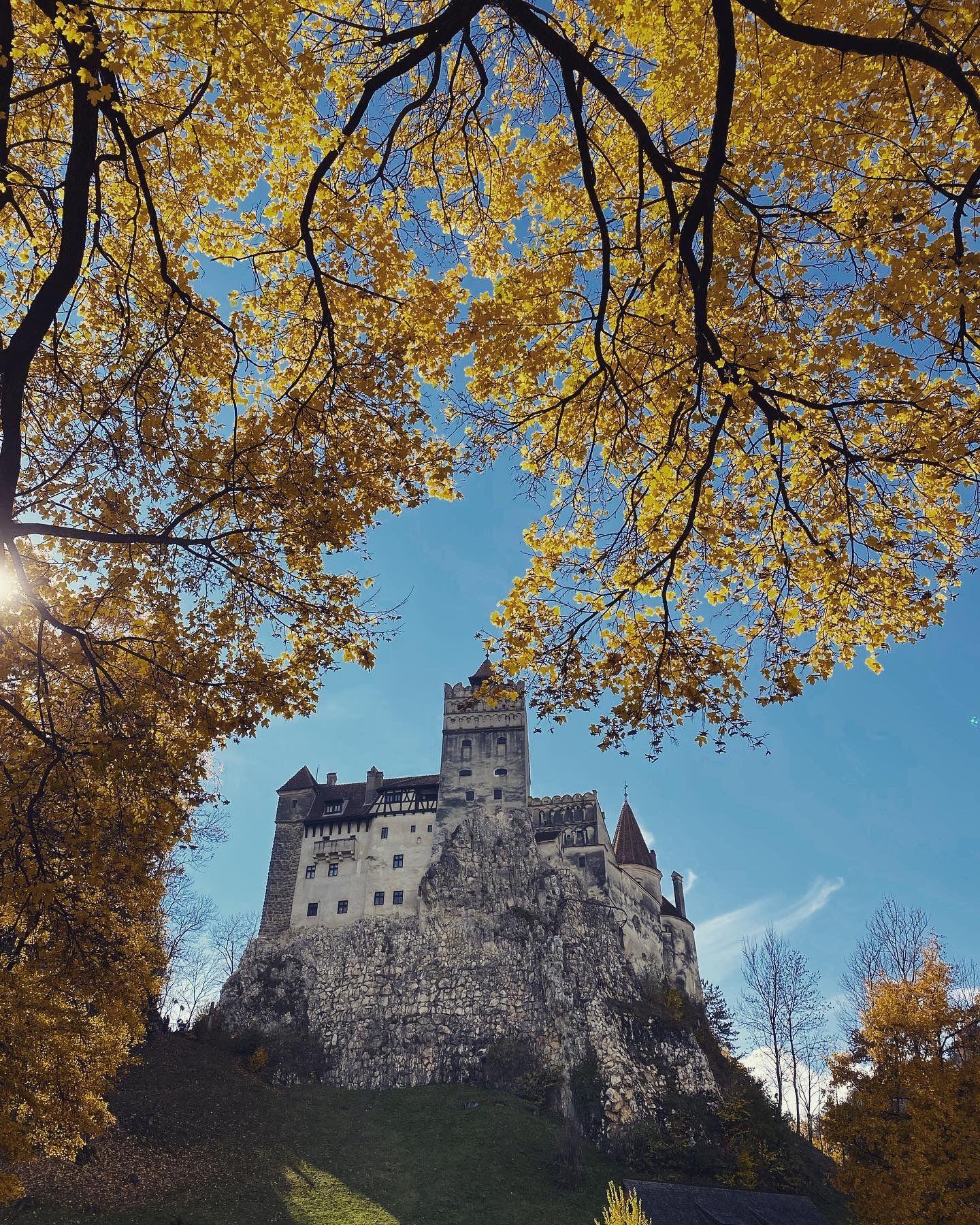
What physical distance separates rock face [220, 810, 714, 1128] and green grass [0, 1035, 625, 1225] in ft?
10.4

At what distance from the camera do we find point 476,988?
141 feet

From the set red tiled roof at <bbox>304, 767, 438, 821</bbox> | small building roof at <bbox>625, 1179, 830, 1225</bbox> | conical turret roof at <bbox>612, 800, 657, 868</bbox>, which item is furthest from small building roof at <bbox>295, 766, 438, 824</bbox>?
small building roof at <bbox>625, 1179, 830, 1225</bbox>

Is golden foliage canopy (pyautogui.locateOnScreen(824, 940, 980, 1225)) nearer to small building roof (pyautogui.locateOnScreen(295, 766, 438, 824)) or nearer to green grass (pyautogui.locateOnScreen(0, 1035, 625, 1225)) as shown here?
green grass (pyautogui.locateOnScreen(0, 1035, 625, 1225))

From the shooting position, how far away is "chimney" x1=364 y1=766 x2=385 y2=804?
54156 mm

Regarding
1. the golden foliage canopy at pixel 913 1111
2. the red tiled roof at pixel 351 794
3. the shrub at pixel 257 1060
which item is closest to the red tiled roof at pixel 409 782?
the red tiled roof at pixel 351 794

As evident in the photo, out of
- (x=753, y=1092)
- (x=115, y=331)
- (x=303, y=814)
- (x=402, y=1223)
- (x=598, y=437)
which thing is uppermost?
(x=303, y=814)

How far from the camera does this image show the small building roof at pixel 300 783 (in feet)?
178

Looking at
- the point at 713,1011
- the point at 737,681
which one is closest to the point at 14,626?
the point at 737,681

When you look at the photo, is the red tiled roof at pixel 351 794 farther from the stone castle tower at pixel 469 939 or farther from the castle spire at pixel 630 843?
the castle spire at pixel 630 843

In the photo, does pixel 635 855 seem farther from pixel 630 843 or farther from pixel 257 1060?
pixel 257 1060

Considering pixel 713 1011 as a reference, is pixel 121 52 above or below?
above

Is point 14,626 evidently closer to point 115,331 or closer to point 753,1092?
point 115,331

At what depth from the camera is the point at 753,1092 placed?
38906mm

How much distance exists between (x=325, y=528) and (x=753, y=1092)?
144ft
